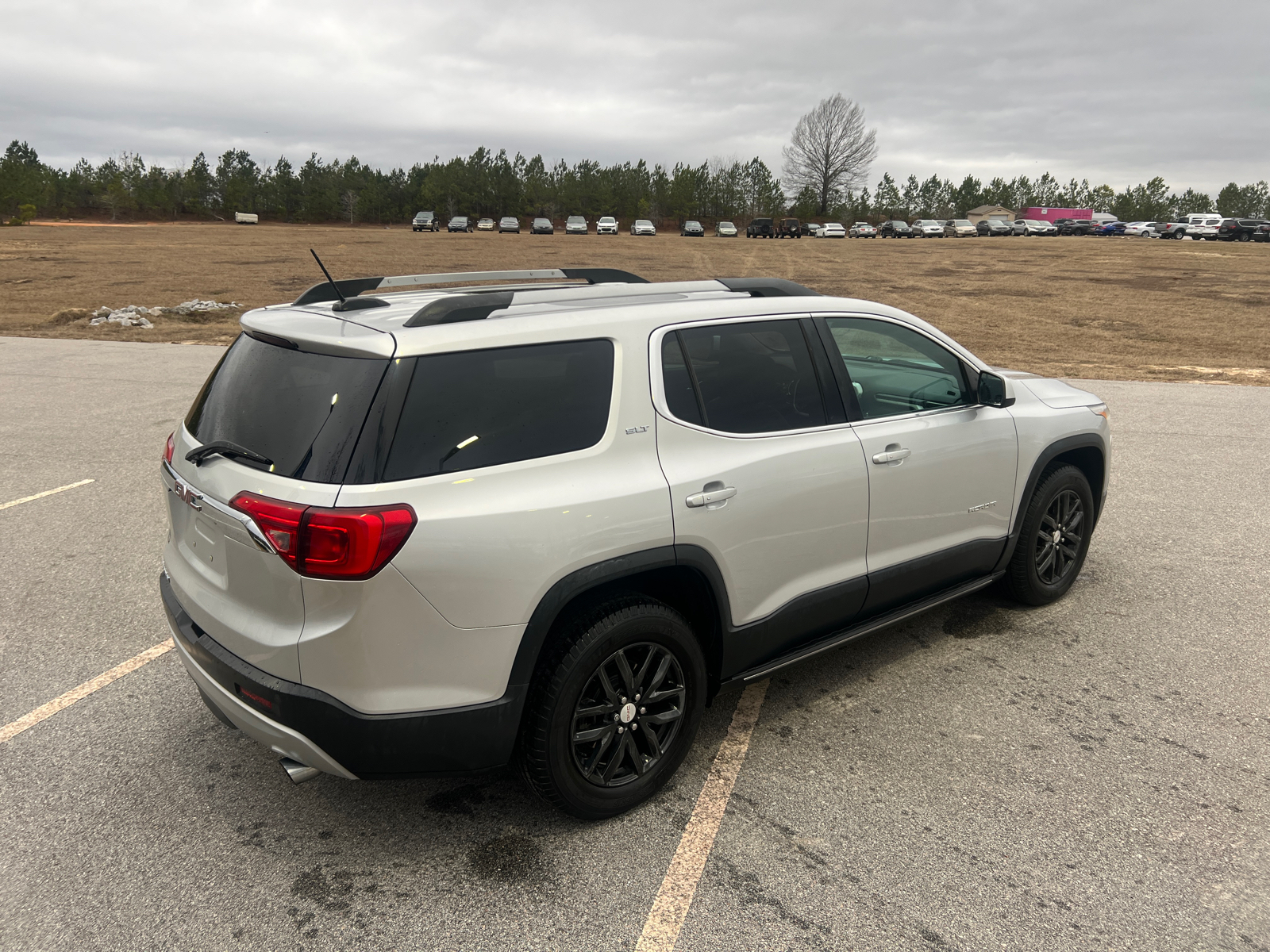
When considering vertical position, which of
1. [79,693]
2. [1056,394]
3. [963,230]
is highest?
[963,230]

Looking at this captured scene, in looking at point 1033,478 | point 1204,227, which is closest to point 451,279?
point 1033,478

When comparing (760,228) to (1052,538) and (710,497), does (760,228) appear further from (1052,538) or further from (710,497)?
(710,497)

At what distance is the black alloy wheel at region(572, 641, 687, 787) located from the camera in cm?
289

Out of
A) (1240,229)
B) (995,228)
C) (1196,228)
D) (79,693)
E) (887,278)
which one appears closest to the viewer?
(79,693)

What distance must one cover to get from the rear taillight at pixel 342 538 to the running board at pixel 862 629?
1.47 meters

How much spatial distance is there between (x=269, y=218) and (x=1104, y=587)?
111 metres

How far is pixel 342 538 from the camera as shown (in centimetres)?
240

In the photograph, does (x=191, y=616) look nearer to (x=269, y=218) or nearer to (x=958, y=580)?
(x=958, y=580)

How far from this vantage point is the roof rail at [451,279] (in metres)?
A: 3.40

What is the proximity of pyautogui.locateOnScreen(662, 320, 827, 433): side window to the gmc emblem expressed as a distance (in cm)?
159

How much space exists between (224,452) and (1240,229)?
70151mm

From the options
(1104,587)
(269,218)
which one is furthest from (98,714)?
(269,218)

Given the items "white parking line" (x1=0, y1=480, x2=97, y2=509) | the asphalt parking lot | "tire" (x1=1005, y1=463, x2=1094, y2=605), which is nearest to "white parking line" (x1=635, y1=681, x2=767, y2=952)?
the asphalt parking lot

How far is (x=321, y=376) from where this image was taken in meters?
2.66
